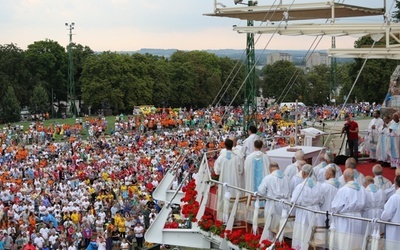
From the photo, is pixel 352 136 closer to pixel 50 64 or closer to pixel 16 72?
pixel 16 72

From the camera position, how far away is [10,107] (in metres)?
79.2

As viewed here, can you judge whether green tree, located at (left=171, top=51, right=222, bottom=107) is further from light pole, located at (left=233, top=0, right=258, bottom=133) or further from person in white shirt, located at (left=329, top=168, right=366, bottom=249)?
person in white shirt, located at (left=329, top=168, right=366, bottom=249)

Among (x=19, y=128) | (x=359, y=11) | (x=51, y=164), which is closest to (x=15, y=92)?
(x=19, y=128)

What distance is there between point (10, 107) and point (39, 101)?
6.84 metres

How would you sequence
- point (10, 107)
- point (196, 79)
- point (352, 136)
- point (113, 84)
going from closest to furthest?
point (352, 136)
point (10, 107)
point (113, 84)
point (196, 79)

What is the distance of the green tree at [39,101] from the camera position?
85.2m

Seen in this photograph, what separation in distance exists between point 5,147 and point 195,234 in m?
35.8

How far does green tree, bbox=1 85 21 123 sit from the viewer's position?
79.2m

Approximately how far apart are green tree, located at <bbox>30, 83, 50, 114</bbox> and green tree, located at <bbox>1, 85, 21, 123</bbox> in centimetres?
479

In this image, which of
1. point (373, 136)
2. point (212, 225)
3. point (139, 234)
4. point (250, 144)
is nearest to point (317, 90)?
→ point (139, 234)

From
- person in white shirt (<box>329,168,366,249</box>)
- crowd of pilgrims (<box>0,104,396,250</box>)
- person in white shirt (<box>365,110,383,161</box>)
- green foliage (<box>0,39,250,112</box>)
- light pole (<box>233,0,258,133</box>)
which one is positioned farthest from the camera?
green foliage (<box>0,39,250,112</box>)

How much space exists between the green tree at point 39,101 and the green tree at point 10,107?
479 cm

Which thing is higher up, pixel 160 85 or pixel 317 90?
pixel 160 85

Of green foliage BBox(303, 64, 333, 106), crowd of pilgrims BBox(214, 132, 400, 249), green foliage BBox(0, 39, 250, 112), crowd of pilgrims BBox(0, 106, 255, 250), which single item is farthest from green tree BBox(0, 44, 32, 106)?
crowd of pilgrims BBox(214, 132, 400, 249)
